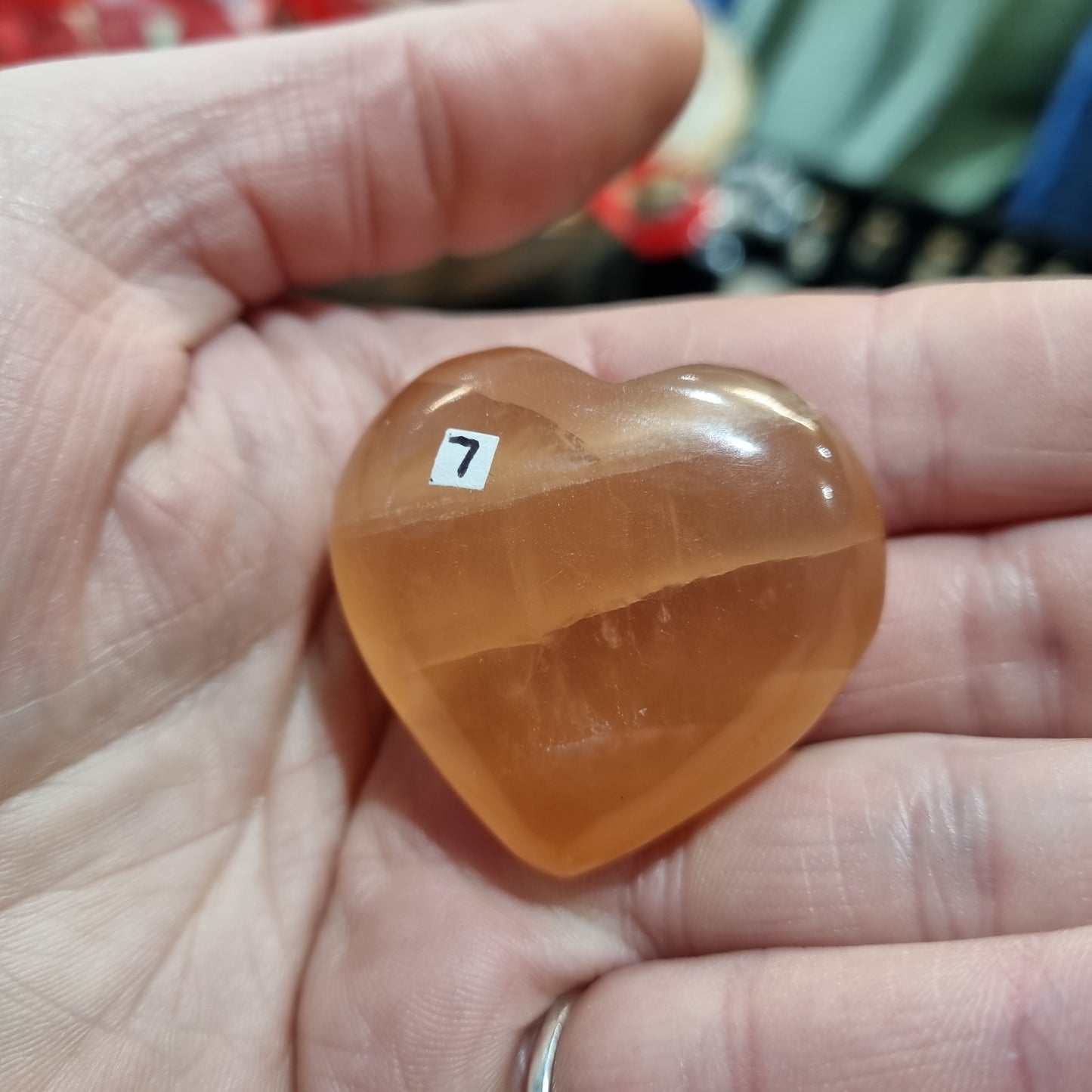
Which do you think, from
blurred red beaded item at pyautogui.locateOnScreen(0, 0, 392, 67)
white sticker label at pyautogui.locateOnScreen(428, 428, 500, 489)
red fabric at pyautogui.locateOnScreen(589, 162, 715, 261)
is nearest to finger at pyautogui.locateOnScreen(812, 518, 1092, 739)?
white sticker label at pyautogui.locateOnScreen(428, 428, 500, 489)

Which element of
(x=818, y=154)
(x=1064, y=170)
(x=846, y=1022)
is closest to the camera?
(x=846, y=1022)

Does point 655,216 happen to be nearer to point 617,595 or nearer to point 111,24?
point 111,24

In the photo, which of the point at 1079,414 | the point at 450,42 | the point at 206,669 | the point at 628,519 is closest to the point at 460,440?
the point at 628,519

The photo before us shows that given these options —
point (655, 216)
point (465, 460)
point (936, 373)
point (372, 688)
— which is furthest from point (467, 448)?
point (655, 216)

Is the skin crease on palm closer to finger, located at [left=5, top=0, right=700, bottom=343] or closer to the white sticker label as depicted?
finger, located at [left=5, top=0, right=700, bottom=343]

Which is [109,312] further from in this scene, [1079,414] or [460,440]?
[1079,414]

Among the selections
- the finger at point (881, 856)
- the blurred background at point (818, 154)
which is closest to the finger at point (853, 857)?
the finger at point (881, 856)

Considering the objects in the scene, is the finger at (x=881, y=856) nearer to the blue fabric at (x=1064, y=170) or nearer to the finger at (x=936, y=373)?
the finger at (x=936, y=373)
